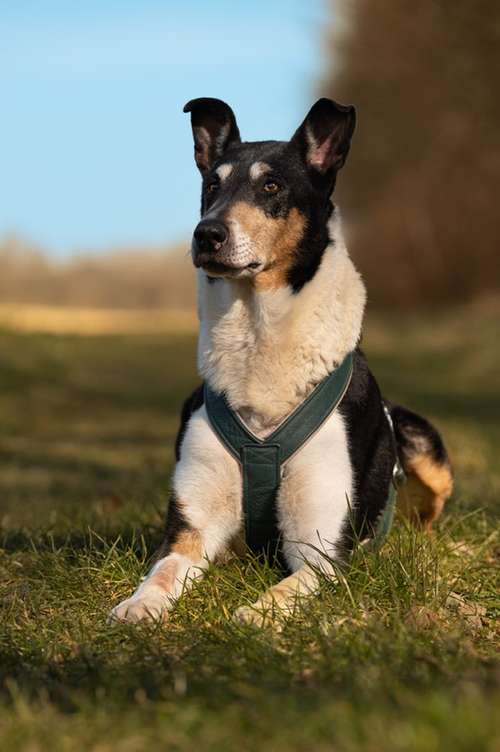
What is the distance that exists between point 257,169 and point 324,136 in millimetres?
350

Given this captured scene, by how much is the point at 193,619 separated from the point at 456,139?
20.1m

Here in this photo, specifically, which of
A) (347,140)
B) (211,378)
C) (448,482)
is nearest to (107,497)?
(448,482)

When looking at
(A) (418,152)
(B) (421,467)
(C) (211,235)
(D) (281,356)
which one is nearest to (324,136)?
(C) (211,235)

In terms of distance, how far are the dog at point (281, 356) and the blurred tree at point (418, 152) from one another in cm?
1473

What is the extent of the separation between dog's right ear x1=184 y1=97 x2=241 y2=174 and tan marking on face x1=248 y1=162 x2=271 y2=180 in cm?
37

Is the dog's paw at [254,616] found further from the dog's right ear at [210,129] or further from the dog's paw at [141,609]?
the dog's right ear at [210,129]

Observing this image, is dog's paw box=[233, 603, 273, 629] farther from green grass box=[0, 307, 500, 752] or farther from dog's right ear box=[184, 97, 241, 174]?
dog's right ear box=[184, 97, 241, 174]

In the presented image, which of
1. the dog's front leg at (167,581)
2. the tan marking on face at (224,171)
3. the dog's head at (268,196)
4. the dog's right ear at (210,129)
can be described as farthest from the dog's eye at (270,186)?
the dog's front leg at (167,581)

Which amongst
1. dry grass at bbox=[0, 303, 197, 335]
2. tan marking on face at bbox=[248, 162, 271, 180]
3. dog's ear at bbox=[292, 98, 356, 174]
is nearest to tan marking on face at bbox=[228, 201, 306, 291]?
tan marking on face at bbox=[248, 162, 271, 180]

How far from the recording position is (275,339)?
3932 millimetres

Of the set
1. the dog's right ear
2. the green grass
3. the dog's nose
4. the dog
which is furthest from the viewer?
the dog's right ear

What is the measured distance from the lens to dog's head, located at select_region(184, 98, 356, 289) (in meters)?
3.72

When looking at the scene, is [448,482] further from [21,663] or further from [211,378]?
[21,663]

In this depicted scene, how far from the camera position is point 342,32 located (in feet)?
77.7
